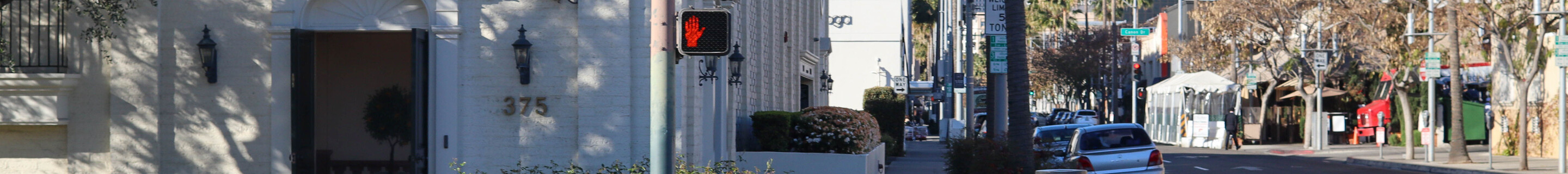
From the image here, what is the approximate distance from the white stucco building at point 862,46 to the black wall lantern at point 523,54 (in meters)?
36.2

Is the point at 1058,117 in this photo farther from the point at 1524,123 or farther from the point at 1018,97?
the point at 1018,97

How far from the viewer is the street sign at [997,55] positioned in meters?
16.5

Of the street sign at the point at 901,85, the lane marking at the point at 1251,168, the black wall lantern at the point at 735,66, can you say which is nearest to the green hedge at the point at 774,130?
the black wall lantern at the point at 735,66

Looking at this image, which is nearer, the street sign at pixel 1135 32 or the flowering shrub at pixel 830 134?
the flowering shrub at pixel 830 134

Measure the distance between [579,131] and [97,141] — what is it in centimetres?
367

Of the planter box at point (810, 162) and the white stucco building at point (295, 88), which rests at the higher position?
the white stucco building at point (295, 88)

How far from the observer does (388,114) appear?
16188 mm

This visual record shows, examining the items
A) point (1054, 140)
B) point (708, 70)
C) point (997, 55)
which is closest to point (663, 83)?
point (708, 70)

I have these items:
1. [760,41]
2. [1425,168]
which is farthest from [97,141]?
[1425,168]

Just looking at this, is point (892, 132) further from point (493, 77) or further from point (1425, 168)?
point (493, 77)

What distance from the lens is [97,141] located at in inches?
462

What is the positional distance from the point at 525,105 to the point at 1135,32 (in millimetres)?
29296

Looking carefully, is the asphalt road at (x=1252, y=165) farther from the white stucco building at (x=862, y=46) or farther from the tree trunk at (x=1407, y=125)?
the white stucco building at (x=862, y=46)

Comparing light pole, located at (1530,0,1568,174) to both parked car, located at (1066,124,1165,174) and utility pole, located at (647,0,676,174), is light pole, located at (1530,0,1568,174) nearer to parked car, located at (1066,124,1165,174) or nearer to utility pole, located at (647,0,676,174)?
parked car, located at (1066,124,1165,174)
